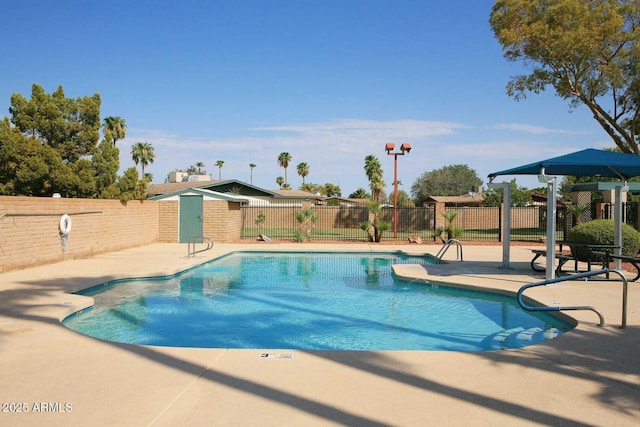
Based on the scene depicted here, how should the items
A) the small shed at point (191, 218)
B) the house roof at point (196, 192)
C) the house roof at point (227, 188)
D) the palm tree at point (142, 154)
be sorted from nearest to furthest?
the small shed at point (191, 218) → the house roof at point (196, 192) → the house roof at point (227, 188) → the palm tree at point (142, 154)

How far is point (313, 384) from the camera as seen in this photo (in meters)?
4.35

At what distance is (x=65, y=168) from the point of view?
55.4 ft

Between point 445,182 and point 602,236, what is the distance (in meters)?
51.3

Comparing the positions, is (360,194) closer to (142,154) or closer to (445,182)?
(445,182)

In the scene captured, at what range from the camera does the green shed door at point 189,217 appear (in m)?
21.8

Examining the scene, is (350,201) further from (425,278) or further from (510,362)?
(510,362)

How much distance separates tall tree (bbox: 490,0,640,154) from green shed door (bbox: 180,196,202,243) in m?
15.4

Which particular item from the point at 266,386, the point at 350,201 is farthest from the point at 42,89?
the point at 350,201

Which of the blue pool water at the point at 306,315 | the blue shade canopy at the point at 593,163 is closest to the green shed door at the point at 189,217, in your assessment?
the blue pool water at the point at 306,315

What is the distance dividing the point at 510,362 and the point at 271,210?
29.4m

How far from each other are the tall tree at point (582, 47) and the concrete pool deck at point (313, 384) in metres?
17.4

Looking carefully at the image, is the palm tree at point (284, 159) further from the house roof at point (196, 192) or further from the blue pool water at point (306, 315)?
the blue pool water at point (306, 315)

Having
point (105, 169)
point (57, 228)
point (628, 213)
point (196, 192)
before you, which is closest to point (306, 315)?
point (57, 228)

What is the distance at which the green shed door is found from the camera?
71.4 ft
